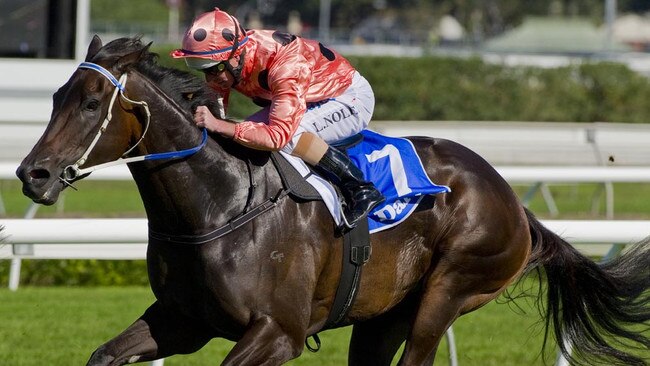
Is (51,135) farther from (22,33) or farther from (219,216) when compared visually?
(22,33)

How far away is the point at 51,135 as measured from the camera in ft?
12.3

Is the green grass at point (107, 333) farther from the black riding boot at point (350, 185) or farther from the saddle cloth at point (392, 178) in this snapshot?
the black riding boot at point (350, 185)

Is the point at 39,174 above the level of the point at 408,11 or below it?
above

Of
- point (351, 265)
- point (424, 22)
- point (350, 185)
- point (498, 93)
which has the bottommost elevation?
point (424, 22)

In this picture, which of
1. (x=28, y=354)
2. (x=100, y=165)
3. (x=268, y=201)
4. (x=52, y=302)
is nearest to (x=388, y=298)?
(x=268, y=201)

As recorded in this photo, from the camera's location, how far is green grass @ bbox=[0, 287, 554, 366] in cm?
588

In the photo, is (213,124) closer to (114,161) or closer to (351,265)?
(114,161)

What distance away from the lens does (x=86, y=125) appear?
380 centimetres

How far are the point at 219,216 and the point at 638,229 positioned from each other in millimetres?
2372

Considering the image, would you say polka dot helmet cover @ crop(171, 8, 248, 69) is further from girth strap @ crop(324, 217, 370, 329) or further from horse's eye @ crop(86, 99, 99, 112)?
girth strap @ crop(324, 217, 370, 329)

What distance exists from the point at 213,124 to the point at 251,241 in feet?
1.33

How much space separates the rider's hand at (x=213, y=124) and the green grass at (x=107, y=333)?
6.39 feet

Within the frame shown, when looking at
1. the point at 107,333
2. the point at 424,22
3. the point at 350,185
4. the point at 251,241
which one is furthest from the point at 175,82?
the point at 424,22

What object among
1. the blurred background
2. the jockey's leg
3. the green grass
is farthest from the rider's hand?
the blurred background
